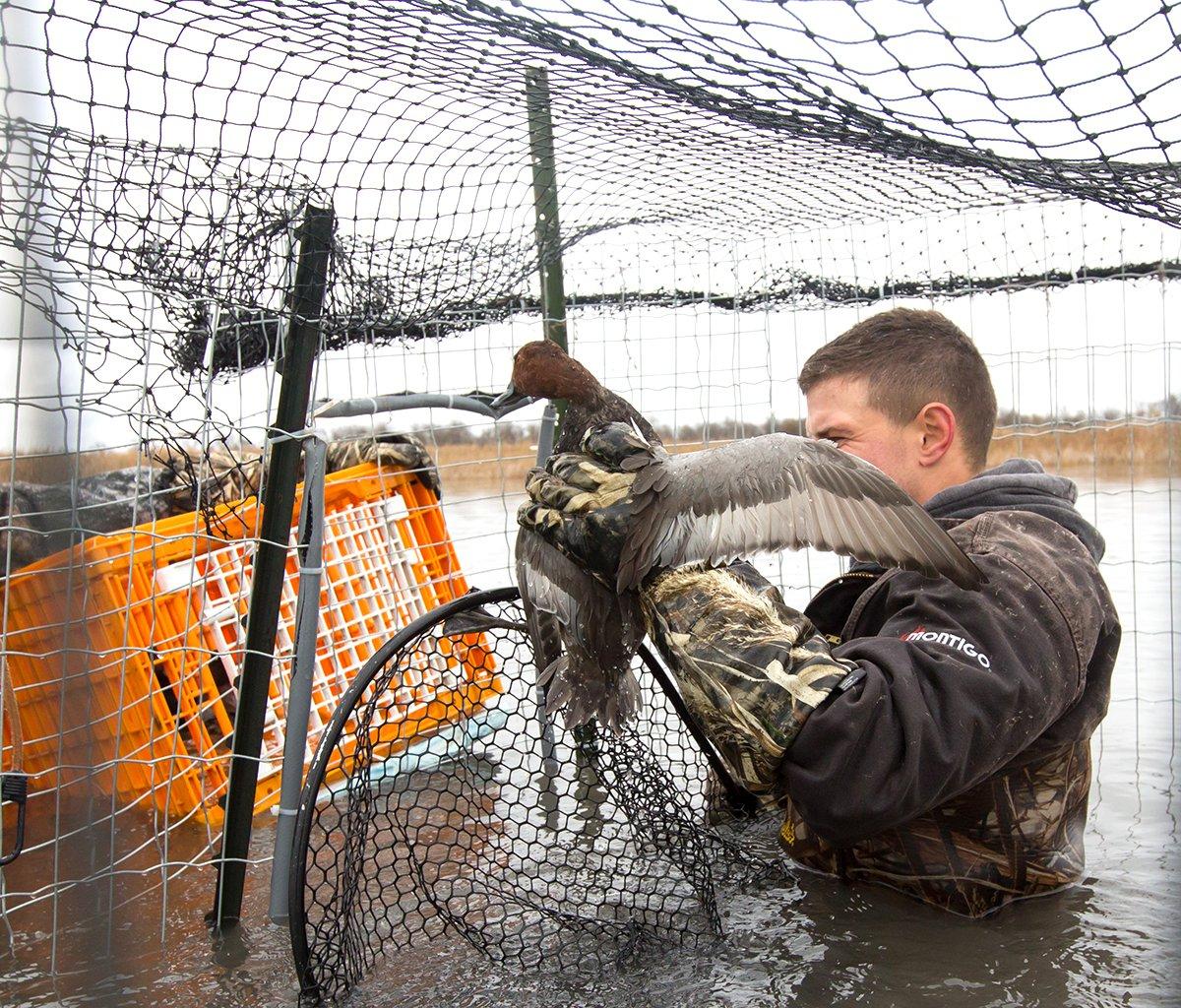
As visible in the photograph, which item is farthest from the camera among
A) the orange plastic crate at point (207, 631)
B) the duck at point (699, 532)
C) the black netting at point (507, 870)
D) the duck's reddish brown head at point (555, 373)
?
the orange plastic crate at point (207, 631)

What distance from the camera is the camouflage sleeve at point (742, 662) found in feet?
6.95

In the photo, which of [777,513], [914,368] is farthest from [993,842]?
[914,368]

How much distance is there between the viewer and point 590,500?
2.31 m

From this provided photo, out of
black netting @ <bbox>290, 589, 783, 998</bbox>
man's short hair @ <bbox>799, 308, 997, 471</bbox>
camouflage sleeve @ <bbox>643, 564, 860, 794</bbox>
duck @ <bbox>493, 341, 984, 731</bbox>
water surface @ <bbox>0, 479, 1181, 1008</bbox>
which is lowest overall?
water surface @ <bbox>0, 479, 1181, 1008</bbox>

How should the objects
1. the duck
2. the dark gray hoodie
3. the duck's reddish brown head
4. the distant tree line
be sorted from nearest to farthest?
1. the dark gray hoodie
2. the duck
3. the duck's reddish brown head
4. the distant tree line

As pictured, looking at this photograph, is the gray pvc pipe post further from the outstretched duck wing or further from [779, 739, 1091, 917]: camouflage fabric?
[779, 739, 1091, 917]: camouflage fabric

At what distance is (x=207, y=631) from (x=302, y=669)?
56.9 inches

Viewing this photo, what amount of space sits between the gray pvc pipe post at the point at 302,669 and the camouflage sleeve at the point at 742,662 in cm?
106

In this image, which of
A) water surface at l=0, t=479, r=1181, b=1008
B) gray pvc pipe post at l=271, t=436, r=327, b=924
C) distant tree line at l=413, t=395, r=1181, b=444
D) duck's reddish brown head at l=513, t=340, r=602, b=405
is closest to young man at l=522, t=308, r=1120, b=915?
water surface at l=0, t=479, r=1181, b=1008

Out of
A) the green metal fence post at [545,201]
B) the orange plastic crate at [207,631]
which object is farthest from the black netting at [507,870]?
the green metal fence post at [545,201]

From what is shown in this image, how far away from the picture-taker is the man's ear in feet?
9.36

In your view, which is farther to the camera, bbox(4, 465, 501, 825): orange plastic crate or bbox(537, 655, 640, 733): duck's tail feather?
bbox(4, 465, 501, 825): orange plastic crate

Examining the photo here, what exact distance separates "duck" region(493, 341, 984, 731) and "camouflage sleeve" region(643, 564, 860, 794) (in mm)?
79

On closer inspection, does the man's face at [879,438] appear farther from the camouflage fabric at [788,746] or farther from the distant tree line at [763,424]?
the distant tree line at [763,424]
